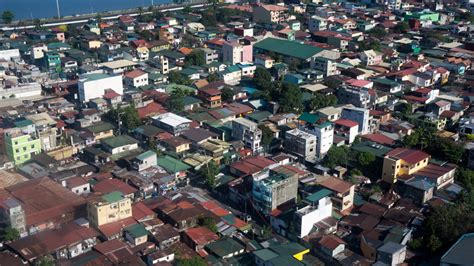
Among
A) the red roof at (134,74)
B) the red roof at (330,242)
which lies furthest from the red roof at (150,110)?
the red roof at (330,242)

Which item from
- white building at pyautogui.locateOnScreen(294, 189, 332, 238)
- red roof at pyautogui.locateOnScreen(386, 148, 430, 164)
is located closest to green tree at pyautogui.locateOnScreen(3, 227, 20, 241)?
white building at pyautogui.locateOnScreen(294, 189, 332, 238)

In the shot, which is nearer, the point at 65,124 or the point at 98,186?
the point at 98,186

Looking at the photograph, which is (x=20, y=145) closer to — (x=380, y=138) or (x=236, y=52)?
(x=380, y=138)

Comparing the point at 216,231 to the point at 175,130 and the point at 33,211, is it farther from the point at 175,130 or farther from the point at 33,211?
the point at 175,130

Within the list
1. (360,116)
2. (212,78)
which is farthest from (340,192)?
(212,78)

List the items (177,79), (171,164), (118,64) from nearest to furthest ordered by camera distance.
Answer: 1. (171,164)
2. (177,79)
3. (118,64)

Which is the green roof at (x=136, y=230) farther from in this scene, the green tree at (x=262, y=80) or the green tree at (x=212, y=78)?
the green tree at (x=212, y=78)

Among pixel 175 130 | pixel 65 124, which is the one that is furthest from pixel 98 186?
pixel 65 124
